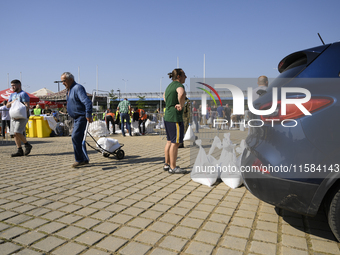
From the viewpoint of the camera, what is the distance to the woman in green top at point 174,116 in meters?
4.79

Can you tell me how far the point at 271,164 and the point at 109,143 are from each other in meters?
4.78

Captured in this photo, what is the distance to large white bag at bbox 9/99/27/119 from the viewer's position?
6.90m

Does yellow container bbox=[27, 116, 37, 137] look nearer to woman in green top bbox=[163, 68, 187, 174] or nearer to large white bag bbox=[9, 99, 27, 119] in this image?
large white bag bbox=[9, 99, 27, 119]

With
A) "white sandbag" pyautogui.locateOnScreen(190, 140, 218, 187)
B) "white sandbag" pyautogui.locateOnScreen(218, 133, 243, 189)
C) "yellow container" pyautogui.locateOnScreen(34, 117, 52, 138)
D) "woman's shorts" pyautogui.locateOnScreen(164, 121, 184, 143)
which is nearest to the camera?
"white sandbag" pyautogui.locateOnScreen(218, 133, 243, 189)

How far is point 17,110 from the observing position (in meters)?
6.91

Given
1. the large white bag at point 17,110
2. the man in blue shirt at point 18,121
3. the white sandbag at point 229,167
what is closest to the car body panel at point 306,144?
the white sandbag at point 229,167

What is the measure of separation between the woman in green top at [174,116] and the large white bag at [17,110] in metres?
4.13

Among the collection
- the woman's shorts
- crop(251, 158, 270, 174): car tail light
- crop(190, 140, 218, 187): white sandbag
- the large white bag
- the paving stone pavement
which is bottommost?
the paving stone pavement

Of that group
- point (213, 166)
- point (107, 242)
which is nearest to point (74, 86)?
point (213, 166)

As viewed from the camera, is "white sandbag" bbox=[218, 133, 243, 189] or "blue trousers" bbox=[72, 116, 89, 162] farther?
"blue trousers" bbox=[72, 116, 89, 162]

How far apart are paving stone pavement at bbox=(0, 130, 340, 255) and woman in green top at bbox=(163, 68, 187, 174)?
50cm

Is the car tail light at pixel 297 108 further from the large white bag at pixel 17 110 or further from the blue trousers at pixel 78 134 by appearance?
the large white bag at pixel 17 110

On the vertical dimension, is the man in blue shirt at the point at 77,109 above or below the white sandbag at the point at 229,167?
above

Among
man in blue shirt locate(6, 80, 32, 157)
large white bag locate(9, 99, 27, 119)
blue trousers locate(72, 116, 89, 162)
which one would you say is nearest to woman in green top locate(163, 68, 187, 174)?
blue trousers locate(72, 116, 89, 162)
